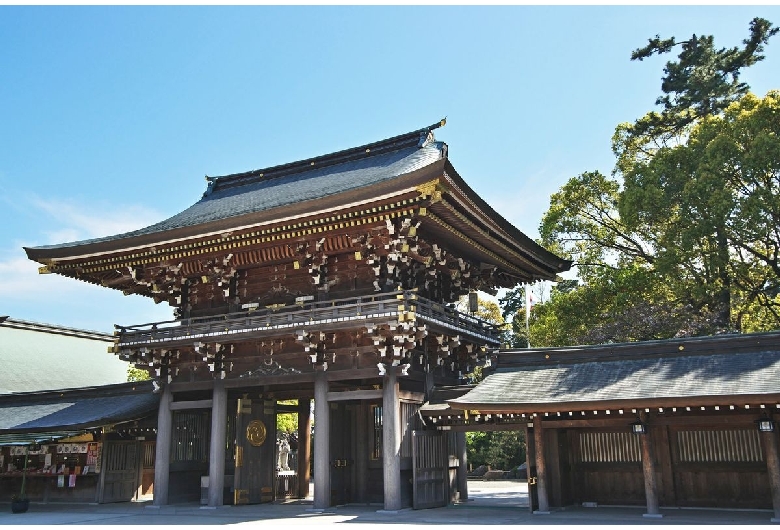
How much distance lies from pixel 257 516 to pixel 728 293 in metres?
22.1

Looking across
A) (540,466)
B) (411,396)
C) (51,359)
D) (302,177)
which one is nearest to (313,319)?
(411,396)

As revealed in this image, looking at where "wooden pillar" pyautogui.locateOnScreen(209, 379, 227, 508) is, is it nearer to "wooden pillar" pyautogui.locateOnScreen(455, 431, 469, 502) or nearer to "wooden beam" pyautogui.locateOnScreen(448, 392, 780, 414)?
"wooden pillar" pyautogui.locateOnScreen(455, 431, 469, 502)

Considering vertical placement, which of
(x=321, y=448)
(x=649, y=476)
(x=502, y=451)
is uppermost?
(x=321, y=448)

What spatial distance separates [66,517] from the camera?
20.9 metres

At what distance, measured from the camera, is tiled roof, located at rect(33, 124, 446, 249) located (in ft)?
78.2

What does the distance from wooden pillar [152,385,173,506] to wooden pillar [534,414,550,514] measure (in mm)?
13448

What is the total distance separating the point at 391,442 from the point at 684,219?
53.2ft

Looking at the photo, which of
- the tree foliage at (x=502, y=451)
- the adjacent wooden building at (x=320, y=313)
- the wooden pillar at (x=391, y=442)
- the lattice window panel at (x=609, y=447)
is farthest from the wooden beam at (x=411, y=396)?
the tree foliage at (x=502, y=451)

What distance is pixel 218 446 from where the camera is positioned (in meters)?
22.5

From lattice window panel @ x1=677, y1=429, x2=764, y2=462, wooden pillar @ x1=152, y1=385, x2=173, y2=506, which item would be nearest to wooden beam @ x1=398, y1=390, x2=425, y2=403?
lattice window panel @ x1=677, y1=429, x2=764, y2=462

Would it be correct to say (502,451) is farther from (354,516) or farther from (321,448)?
(354,516)

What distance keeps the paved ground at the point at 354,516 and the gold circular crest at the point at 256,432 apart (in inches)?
88.3

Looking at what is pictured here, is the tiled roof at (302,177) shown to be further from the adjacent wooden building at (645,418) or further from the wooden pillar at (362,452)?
the adjacent wooden building at (645,418)

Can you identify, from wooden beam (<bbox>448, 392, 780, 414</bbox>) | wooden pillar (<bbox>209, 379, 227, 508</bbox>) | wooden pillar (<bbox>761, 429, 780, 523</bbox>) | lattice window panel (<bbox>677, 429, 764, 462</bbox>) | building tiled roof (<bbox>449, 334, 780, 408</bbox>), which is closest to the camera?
wooden beam (<bbox>448, 392, 780, 414</bbox>)
